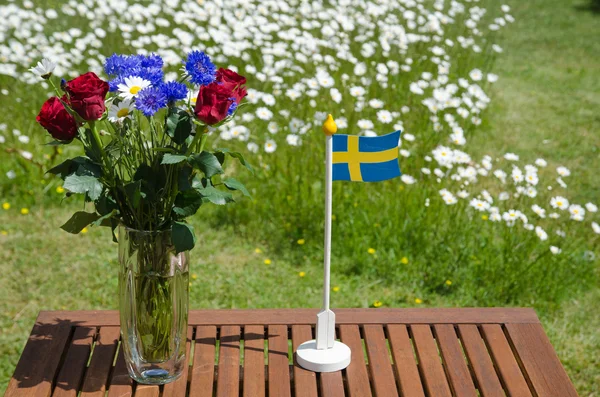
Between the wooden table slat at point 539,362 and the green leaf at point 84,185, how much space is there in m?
1.03

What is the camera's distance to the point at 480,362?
180 cm

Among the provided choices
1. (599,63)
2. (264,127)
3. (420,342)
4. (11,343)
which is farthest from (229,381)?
(599,63)

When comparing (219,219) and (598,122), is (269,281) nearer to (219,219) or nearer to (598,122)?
(219,219)

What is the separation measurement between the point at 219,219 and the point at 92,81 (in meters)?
2.09

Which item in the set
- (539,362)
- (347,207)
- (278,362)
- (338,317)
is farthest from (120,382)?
(347,207)

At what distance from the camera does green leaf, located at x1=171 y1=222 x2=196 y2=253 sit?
1532 millimetres

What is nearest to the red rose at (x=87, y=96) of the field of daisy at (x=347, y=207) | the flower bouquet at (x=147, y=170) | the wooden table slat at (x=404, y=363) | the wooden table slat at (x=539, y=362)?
the flower bouquet at (x=147, y=170)

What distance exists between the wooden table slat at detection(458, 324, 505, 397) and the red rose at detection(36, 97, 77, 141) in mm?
1031

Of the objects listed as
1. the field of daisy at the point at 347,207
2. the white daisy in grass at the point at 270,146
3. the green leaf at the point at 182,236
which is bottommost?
the field of daisy at the point at 347,207

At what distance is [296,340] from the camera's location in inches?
73.3

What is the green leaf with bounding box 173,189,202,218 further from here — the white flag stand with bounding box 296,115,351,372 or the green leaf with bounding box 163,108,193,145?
the white flag stand with bounding box 296,115,351,372

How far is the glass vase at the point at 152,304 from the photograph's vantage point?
5.18 feet

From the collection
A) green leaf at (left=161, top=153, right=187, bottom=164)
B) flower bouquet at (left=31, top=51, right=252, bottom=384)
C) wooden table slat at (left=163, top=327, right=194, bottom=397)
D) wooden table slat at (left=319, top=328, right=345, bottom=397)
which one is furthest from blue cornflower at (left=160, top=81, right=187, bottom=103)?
wooden table slat at (left=319, top=328, right=345, bottom=397)

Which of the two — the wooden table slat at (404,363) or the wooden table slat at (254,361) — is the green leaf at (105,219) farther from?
the wooden table slat at (404,363)
